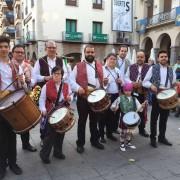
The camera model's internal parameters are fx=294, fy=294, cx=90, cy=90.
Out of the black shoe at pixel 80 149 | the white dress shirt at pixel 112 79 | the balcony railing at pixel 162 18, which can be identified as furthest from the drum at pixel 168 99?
the balcony railing at pixel 162 18

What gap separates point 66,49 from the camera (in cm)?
2681

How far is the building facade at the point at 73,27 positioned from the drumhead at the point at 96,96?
Result: 863 inches

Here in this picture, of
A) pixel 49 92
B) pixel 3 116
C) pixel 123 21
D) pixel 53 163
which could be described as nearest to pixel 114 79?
pixel 49 92

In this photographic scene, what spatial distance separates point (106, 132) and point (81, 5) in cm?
2263

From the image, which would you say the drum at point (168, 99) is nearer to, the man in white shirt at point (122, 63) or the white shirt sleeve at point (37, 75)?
the man in white shirt at point (122, 63)

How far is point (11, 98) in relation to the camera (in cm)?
385

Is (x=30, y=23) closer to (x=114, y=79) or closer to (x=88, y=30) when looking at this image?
(x=88, y=30)

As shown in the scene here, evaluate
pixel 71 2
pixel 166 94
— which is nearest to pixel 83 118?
pixel 166 94

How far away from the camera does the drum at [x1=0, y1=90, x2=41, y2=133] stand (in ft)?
12.0

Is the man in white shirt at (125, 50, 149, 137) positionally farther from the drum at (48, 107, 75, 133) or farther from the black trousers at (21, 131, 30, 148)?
the black trousers at (21, 131, 30, 148)

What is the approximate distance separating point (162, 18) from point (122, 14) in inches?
129

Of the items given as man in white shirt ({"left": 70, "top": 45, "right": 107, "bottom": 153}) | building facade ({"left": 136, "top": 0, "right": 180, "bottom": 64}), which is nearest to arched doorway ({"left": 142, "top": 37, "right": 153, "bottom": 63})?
building facade ({"left": 136, "top": 0, "right": 180, "bottom": 64})

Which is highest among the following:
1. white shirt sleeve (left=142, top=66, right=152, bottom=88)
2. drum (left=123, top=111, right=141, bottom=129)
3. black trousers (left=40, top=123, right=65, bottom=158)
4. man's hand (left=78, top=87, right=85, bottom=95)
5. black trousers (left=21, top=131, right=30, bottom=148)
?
white shirt sleeve (left=142, top=66, right=152, bottom=88)

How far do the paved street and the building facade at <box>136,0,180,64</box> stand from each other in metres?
16.6
